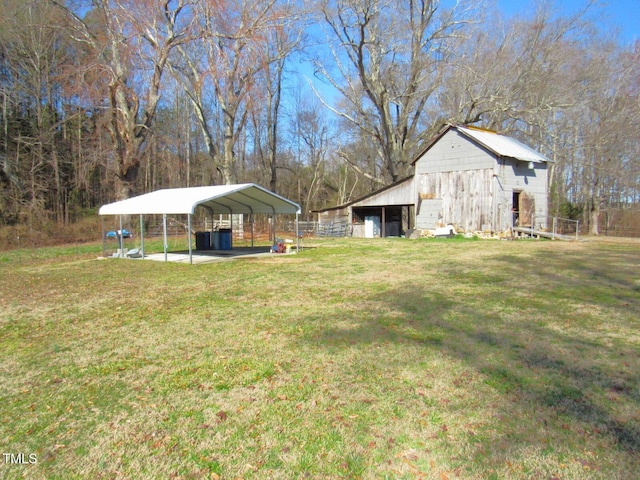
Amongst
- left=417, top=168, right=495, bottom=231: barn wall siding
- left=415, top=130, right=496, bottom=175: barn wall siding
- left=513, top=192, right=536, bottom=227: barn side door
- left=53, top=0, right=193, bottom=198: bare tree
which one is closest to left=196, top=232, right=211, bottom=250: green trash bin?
left=53, top=0, right=193, bottom=198: bare tree

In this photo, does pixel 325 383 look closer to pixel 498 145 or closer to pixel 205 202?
pixel 205 202

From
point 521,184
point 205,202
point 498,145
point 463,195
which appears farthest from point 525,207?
point 205,202

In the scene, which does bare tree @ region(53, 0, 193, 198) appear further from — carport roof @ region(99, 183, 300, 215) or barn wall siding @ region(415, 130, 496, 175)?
barn wall siding @ region(415, 130, 496, 175)

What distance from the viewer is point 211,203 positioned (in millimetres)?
17938

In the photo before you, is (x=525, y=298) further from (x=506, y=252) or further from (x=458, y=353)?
(x=506, y=252)

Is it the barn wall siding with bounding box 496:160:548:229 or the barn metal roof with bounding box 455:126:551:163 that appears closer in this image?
the barn metal roof with bounding box 455:126:551:163

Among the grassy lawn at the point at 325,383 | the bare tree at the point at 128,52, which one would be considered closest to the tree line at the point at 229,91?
the bare tree at the point at 128,52

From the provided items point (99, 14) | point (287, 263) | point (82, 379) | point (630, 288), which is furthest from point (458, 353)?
point (99, 14)

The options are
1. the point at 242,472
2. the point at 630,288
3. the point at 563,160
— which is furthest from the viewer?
the point at 563,160

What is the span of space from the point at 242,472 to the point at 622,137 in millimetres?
34741

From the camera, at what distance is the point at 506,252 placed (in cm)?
1562

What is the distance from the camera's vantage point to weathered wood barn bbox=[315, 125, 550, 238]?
21641 mm

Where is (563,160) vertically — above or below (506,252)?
above

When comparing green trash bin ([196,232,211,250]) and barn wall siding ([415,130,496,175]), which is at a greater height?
barn wall siding ([415,130,496,175])
